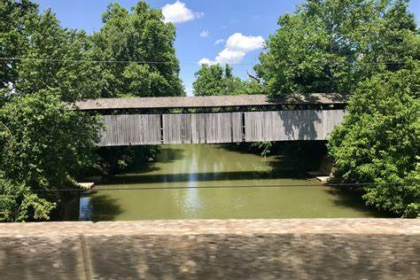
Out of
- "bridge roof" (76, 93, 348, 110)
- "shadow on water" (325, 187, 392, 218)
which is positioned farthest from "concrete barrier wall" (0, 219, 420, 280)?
"bridge roof" (76, 93, 348, 110)

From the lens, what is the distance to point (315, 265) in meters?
1.92

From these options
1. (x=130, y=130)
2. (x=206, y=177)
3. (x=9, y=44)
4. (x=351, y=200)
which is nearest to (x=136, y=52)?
(x=130, y=130)

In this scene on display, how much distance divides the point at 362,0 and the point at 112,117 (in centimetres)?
2266

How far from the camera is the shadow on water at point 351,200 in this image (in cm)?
1795

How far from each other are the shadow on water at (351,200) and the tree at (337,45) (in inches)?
386

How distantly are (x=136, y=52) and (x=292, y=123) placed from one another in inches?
815

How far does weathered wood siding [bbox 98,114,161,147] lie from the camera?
2581 cm

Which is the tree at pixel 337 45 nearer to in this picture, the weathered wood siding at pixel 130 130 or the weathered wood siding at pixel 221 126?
the weathered wood siding at pixel 221 126

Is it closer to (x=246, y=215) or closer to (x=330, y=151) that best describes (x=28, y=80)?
(x=246, y=215)

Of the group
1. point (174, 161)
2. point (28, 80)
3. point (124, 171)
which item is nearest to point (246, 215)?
point (28, 80)

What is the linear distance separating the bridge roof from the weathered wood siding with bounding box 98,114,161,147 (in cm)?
94

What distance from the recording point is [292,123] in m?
26.1

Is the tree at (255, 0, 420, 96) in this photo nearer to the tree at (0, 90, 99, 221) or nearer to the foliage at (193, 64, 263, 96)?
the tree at (0, 90, 99, 221)

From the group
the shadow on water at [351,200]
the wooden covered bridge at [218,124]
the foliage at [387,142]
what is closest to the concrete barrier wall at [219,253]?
the foliage at [387,142]
